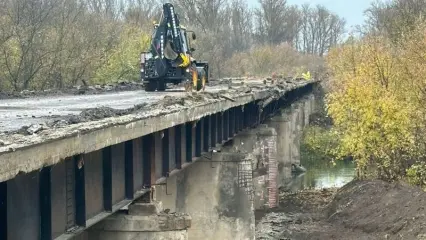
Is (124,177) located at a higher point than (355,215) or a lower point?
higher

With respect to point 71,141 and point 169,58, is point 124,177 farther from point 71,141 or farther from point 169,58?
point 169,58

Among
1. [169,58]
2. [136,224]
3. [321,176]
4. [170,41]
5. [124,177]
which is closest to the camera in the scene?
[136,224]

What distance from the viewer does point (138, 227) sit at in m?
12.9

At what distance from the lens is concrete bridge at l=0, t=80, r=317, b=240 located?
27.3ft

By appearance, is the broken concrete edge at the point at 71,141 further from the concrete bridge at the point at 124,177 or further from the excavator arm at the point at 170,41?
the excavator arm at the point at 170,41

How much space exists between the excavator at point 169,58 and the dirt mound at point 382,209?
27.1 ft

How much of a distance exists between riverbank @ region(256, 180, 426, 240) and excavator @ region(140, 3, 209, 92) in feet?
24.1

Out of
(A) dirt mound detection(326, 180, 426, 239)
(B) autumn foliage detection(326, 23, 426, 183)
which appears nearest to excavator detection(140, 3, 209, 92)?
(B) autumn foliage detection(326, 23, 426, 183)

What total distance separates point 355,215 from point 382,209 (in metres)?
2.09

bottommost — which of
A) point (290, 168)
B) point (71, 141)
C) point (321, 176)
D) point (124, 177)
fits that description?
point (321, 176)

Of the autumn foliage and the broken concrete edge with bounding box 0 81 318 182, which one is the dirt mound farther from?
the broken concrete edge with bounding box 0 81 318 182

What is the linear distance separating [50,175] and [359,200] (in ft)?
81.8

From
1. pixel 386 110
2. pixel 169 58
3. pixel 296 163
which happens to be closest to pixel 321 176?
pixel 296 163

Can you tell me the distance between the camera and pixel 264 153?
1443 inches
